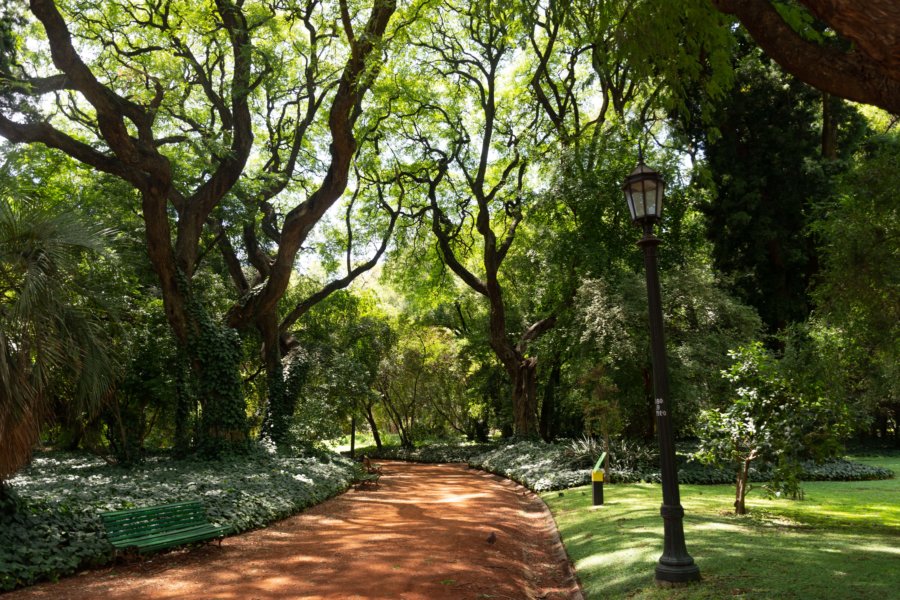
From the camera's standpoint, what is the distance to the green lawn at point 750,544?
5887 mm

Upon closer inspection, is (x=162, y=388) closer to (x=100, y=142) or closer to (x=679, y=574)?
(x=100, y=142)

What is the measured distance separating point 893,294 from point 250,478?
1265 centimetres

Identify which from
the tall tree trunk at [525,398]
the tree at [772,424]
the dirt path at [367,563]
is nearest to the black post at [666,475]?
the dirt path at [367,563]

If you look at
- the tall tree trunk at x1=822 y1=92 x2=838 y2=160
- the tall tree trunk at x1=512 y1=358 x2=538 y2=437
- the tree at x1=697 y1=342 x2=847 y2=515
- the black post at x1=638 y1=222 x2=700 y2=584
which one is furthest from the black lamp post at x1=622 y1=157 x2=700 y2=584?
the tall tree trunk at x1=822 y1=92 x2=838 y2=160

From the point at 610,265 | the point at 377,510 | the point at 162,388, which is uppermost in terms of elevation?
the point at 610,265

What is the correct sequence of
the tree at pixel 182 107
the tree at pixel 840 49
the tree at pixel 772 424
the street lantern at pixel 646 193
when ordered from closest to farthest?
the tree at pixel 840 49
the street lantern at pixel 646 193
the tree at pixel 772 424
the tree at pixel 182 107

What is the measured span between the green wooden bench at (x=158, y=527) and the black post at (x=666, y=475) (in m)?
6.32

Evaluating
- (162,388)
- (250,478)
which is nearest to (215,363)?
(162,388)

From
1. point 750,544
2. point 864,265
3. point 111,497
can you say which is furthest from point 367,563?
point 864,265

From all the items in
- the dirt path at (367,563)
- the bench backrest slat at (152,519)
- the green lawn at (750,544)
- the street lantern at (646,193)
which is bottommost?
the dirt path at (367,563)

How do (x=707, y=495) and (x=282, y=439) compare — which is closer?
(x=707, y=495)

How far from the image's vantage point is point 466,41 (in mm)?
23344

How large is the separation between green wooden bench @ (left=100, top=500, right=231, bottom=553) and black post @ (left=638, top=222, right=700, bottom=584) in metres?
6.32

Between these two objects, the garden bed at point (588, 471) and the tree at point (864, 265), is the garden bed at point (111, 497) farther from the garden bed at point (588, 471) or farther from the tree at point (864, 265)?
the tree at point (864, 265)
